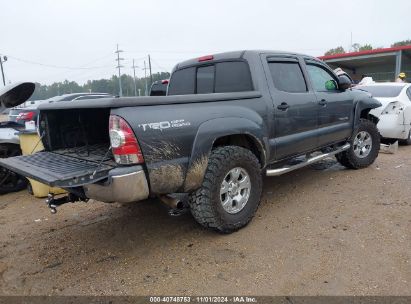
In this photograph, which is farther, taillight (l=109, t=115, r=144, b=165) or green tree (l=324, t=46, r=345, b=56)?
green tree (l=324, t=46, r=345, b=56)

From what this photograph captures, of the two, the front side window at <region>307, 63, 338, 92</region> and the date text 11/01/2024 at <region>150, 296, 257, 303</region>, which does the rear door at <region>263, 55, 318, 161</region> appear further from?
the date text 11/01/2024 at <region>150, 296, 257, 303</region>

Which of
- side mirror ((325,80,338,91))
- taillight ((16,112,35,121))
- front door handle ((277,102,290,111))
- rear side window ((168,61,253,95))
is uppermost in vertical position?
rear side window ((168,61,253,95))

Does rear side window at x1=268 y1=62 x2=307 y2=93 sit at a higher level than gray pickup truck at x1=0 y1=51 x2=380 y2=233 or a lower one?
higher

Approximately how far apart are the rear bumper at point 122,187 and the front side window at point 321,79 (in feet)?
10.1

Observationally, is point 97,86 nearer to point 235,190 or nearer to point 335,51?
point 335,51

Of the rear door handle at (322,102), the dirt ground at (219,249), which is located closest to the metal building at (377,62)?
the rear door handle at (322,102)

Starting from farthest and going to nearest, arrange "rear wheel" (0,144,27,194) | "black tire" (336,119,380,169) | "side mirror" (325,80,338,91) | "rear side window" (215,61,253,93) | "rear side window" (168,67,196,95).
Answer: "black tire" (336,119,380,169), "rear wheel" (0,144,27,194), "side mirror" (325,80,338,91), "rear side window" (168,67,196,95), "rear side window" (215,61,253,93)

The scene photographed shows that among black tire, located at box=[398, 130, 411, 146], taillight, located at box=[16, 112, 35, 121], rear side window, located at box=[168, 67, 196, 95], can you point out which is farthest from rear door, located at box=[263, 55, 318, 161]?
taillight, located at box=[16, 112, 35, 121]

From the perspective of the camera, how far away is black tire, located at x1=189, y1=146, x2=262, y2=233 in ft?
11.5

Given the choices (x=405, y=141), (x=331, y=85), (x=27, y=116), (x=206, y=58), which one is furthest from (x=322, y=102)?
(x=27, y=116)

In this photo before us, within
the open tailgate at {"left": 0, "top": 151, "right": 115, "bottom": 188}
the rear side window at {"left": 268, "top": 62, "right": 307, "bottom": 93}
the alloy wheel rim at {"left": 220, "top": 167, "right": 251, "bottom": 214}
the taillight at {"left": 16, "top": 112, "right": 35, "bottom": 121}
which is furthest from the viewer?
the taillight at {"left": 16, "top": 112, "right": 35, "bottom": 121}

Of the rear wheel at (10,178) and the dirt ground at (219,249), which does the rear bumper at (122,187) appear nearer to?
the dirt ground at (219,249)

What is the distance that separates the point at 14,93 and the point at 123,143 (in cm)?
201

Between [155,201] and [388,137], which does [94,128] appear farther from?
[388,137]
